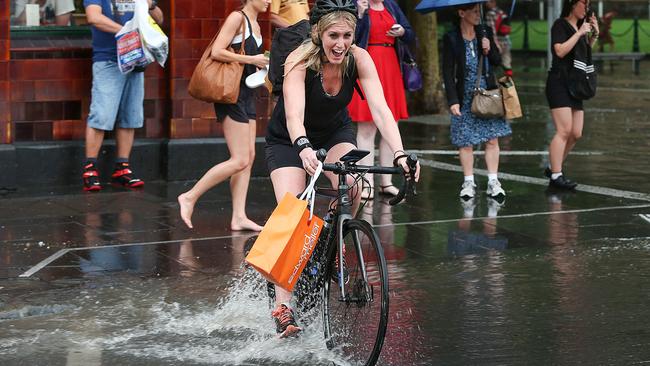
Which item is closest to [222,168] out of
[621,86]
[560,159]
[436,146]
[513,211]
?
[513,211]

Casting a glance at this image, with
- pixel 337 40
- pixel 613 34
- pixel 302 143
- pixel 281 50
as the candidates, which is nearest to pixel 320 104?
pixel 337 40

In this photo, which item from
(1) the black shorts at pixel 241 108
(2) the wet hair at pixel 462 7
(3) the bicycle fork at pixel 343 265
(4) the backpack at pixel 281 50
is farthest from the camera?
(2) the wet hair at pixel 462 7

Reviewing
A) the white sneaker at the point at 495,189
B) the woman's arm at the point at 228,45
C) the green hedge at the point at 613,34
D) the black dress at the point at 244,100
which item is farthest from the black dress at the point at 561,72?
the green hedge at the point at 613,34

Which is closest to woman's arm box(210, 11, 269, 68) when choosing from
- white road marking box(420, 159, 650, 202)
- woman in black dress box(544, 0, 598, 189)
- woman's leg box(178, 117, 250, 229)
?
woman's leg box(178, 117, 250, 229)

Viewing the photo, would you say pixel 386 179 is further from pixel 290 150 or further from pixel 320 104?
pixel 320 104

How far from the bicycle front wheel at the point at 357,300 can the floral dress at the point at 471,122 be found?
5.03 meters

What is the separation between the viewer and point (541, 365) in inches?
237

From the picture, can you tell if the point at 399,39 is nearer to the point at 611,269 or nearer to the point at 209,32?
the point at 209,32

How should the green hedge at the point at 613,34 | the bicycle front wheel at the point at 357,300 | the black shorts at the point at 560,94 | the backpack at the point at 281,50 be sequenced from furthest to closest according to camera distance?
the green hedge at the point at 613,34 → the black shorts at the point at 560,94 → the backpack at the point at 281,50 → the bicycle front wheel at the point at 357,300

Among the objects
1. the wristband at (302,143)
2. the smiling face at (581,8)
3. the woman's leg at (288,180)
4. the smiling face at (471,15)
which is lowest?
the woman's leg at (288,180)

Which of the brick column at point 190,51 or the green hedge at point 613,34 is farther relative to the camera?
the green hedge at point 613,34

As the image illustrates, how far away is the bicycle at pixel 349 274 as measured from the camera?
229 inches

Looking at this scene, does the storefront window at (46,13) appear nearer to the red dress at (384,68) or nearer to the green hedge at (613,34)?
the red dress at (384,68)

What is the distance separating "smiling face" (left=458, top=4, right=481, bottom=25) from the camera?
10953mm
